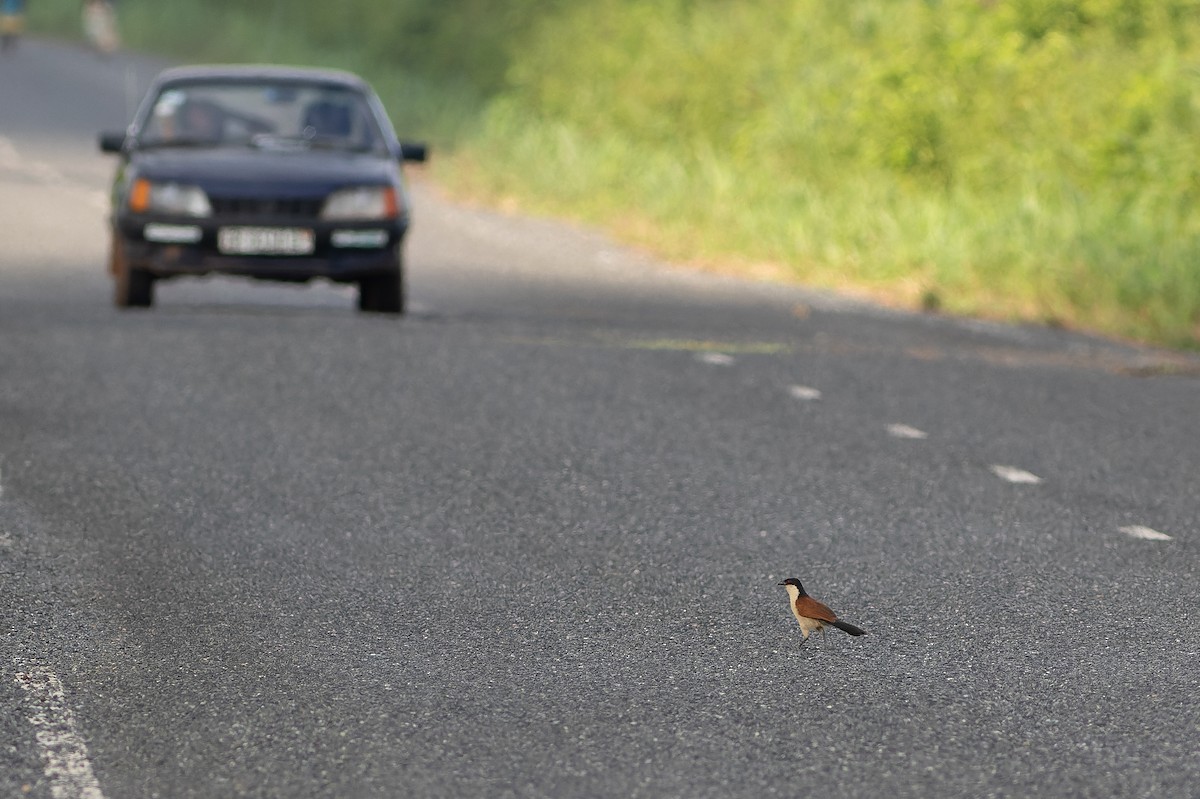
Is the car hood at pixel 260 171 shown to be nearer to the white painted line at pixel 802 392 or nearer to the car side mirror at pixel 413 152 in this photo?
the car side mirror at pixel 413 152

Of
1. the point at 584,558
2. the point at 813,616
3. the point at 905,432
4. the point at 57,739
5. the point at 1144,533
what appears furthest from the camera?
the point at 905,432

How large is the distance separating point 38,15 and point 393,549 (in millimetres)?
42804

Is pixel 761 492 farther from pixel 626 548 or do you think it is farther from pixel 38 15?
pixel 38 15

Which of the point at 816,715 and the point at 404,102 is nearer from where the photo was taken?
the point at 816,715

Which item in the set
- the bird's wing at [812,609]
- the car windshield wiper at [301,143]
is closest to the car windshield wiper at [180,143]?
the car windshield wiper at [301,143]

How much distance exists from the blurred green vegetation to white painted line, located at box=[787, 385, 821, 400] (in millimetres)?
3744

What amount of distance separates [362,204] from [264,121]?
1472mm

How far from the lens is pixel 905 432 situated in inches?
392

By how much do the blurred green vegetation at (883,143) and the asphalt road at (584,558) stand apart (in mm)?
2182

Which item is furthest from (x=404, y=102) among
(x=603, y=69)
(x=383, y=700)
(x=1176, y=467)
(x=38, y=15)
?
(x=383, y=700)

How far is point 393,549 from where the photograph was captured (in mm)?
7438

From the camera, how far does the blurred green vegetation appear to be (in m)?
15.7

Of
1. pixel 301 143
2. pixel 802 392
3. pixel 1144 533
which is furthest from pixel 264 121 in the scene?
pixel 1144 533

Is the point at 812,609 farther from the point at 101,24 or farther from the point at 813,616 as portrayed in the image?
the point at 101,24
